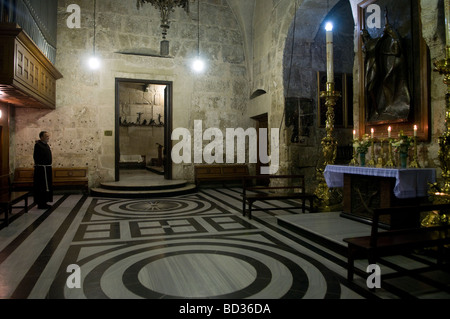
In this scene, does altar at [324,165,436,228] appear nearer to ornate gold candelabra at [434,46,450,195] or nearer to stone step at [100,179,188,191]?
ornate gold candelabra at [434,46,450,195]

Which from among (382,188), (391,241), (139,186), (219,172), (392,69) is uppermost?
(392,69)

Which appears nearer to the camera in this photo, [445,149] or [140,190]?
[445,149]

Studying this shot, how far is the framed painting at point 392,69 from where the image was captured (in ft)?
14.4

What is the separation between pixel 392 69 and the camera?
187 inches

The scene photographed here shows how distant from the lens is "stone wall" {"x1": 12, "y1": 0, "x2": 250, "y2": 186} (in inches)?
342

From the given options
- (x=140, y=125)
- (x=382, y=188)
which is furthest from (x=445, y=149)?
(x=140, y=125)

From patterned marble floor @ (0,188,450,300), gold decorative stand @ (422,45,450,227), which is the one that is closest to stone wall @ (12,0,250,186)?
patterned marble floor @ (0,188,450,300)

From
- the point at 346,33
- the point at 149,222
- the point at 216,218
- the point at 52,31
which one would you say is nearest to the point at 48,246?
the point at 149,222

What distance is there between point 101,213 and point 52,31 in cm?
539

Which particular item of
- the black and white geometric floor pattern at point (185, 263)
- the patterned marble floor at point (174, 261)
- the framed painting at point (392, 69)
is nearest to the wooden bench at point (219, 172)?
the patterned marble floor at point (174, 261)

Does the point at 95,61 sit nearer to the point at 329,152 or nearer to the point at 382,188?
the point at 329,152

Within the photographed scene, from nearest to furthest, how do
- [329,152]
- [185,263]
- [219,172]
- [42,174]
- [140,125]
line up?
1. [185,263]
2. [329,152]
3. [42,174]
4. [219,172]
5. [140,125]

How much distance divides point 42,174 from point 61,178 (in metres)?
2.16

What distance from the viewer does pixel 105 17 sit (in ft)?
29.8
